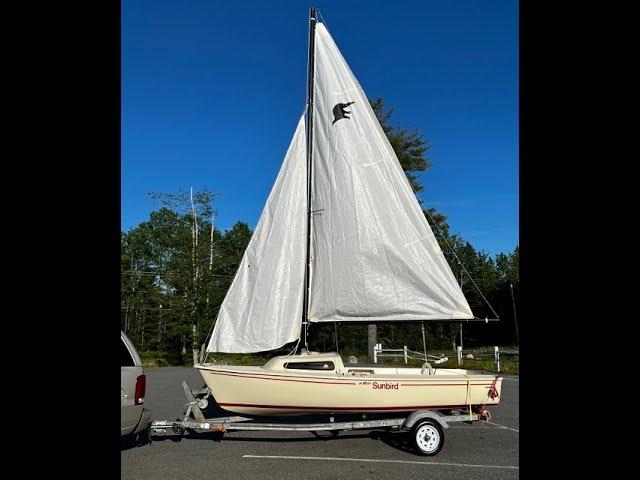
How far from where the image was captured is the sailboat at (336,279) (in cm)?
720

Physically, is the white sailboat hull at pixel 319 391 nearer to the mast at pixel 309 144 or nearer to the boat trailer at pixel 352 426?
the boat trailer at pixel 352 426

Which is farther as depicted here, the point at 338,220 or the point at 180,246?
the point at 180,246

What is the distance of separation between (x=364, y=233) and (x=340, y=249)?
1.63 feet

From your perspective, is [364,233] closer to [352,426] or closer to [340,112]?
[340,112]

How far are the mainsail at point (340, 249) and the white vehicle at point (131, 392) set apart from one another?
2.05 meters

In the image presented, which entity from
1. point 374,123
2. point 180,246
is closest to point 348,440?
point 374,123

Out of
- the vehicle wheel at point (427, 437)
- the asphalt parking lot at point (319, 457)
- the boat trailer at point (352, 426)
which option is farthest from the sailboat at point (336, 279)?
the asphalt parking lot at point (319, 457)

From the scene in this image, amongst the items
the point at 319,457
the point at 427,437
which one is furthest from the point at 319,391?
the point at 427,437

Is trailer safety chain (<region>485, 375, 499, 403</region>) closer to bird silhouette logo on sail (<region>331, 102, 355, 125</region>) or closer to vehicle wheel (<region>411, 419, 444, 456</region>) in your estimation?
vehicle wheel (<region>411, 419, 444, 456</region>)

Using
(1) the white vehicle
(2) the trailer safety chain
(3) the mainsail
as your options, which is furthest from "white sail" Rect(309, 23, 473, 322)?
(1) the white vehicle
